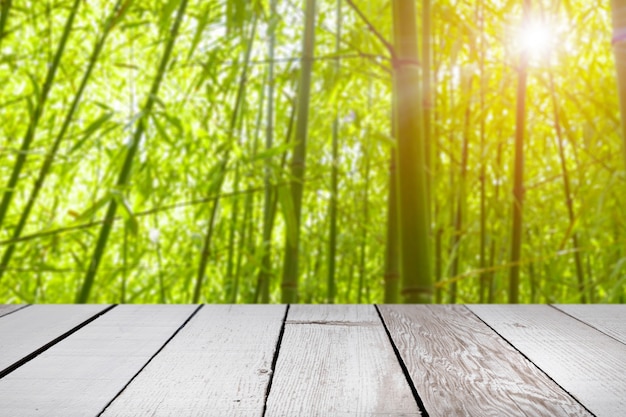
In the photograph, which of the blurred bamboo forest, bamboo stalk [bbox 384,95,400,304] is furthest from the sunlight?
bamboo stalk [bbox 384,95,400,304]

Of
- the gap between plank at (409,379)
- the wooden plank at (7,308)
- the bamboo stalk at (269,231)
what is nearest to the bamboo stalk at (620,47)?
the gap between plank at (409,379)

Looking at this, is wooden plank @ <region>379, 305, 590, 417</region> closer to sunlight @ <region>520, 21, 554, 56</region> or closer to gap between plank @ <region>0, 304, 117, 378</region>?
gap between plank @ <region>0, 304, 117, 378</region>

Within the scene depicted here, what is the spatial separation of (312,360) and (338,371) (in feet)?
0.20

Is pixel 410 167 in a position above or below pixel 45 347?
above

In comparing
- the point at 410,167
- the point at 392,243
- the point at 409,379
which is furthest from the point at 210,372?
the point at 392,243

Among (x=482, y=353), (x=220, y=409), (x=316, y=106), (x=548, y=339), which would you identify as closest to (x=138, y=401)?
(x=220, y=409)

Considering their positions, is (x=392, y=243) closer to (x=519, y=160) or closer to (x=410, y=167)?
(x=519, y=160)

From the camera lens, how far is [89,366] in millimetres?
893

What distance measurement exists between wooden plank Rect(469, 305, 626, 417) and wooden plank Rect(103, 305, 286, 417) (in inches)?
14.0

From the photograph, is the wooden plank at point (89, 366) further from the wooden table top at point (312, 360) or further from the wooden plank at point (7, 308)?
the wooden plank at point (7, 308)

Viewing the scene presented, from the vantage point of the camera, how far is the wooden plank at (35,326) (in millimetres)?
965

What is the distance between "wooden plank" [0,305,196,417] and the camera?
2.41 feet

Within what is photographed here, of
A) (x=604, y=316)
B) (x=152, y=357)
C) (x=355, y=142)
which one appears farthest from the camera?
(x=355, y=142)

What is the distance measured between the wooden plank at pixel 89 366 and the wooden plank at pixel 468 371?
351 millimetres
